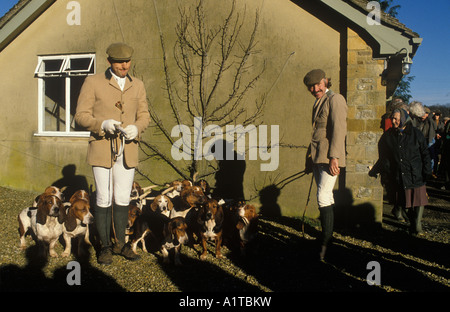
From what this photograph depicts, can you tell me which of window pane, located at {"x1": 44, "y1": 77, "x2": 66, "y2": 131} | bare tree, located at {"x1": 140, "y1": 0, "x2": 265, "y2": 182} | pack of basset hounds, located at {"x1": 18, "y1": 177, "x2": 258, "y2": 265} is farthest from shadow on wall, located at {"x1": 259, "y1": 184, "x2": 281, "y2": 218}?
window pane, located at {"x1": 44, "y1": 77, "x2": 66, "y2": 131}

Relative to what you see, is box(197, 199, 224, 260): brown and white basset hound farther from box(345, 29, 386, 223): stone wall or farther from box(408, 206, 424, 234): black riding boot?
box(408, 206, 424, 234): black riding boot

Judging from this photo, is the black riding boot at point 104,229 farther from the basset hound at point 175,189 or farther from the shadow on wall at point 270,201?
the shadow on wall at point 270,201

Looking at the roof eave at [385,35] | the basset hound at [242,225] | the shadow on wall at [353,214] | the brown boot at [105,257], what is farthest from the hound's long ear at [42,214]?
the roof eave at [385,35]

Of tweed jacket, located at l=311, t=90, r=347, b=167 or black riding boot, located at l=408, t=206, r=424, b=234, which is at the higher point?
tweed jacket, located at l=311, t=90, r=347, b=167

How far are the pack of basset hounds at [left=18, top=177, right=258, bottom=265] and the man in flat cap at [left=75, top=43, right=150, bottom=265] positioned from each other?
32 cm

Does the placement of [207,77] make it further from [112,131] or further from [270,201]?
[112,131]

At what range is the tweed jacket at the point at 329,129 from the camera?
12.8ft

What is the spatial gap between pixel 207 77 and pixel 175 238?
3600 millimetres

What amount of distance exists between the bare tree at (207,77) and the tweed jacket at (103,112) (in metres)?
2.88

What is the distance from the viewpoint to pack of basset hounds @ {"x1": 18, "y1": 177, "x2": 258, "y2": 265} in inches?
164

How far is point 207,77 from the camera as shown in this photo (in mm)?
6844

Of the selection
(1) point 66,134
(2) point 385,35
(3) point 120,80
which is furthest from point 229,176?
(1) point 66,134

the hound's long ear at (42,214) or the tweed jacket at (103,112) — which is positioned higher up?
the tweed jacket at (103,112)
